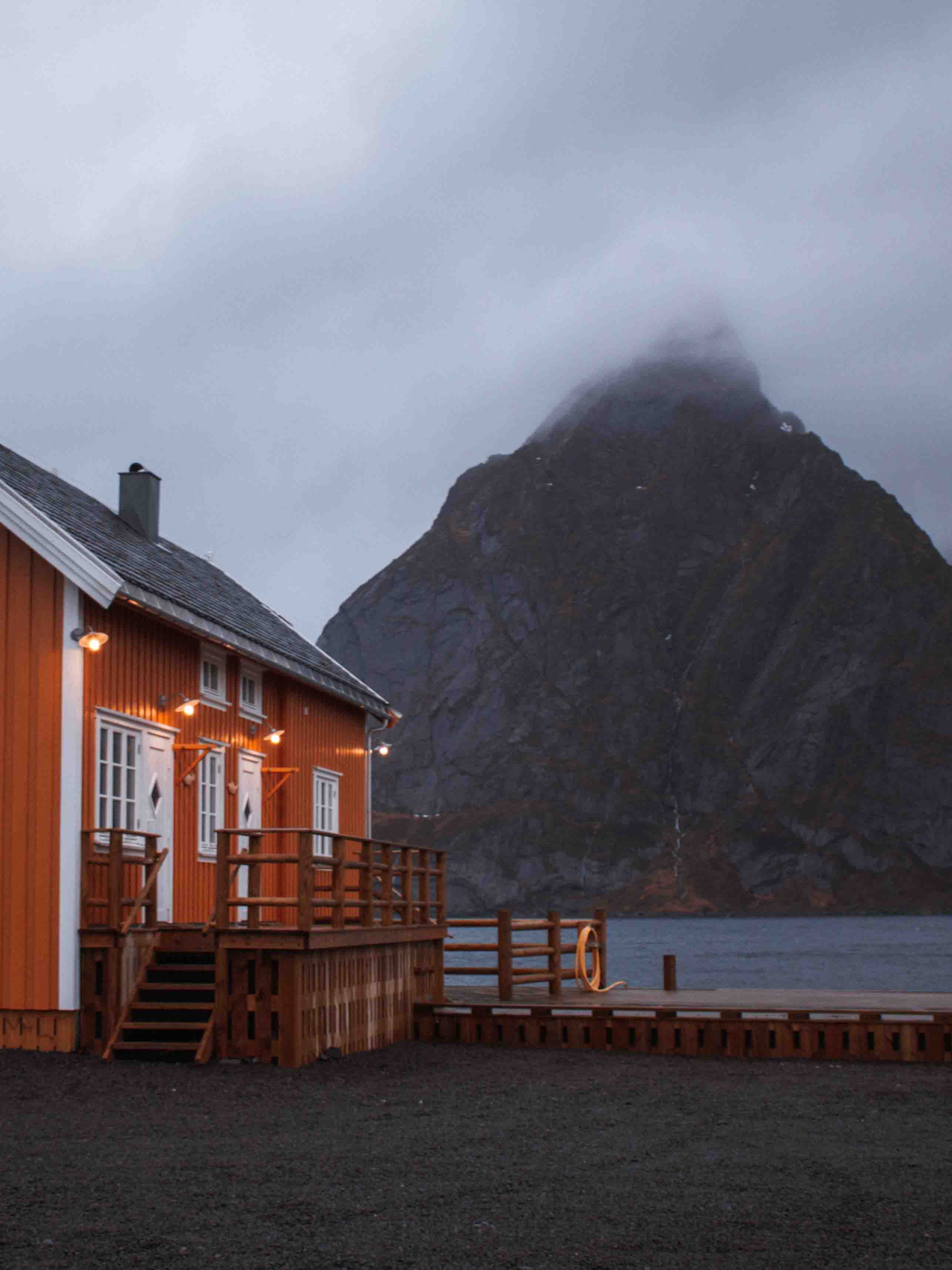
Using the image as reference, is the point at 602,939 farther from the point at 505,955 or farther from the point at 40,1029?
the point at 40,1029

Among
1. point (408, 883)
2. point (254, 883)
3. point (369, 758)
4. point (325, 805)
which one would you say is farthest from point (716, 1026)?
point (369, 758)

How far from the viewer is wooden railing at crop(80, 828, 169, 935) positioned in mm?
15383

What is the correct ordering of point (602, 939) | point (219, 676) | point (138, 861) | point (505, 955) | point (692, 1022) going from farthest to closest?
point (602, 939), point (219, 676), point (505, 955), point (692, 1022), point (138, 861)

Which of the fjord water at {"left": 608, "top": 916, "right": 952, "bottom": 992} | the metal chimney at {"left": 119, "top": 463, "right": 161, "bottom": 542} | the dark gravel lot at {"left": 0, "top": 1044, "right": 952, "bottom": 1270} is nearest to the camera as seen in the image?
the dark gravel lot at {"left": 0, "top": 1044, "right": 952, "bottom": 1270}

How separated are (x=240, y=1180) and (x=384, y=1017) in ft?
28.3

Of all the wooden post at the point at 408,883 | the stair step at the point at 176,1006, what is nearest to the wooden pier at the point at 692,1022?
the wooden post at the point at 408,883

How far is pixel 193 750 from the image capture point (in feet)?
61.3

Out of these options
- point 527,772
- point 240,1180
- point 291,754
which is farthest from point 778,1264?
point 527,772

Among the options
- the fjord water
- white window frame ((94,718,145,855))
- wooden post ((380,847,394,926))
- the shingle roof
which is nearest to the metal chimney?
the shingle roof

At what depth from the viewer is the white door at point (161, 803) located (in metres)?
17.4

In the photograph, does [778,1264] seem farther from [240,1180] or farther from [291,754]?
[291,754]

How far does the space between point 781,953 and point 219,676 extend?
3644 inches

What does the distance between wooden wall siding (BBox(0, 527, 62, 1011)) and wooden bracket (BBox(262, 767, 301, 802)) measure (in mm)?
5937

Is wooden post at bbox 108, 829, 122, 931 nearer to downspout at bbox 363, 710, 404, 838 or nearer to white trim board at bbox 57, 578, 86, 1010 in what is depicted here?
white trim board at bbox 57, 578, 86, 1010
